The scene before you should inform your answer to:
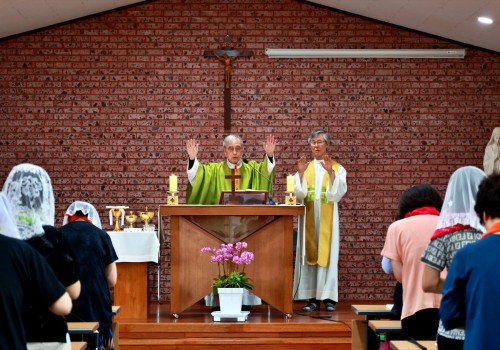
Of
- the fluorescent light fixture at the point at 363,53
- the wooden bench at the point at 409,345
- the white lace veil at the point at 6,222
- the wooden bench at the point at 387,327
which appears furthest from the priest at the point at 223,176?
the white lace veil at the point at 6,222

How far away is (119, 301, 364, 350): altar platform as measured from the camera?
307 inches

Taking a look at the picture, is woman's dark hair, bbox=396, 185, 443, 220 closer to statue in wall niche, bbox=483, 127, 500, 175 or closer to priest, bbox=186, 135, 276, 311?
priest, bbox=186, 135, 276, 311

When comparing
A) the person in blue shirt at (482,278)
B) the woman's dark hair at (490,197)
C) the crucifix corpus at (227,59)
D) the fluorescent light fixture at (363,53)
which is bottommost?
the person in blue shirt at (482,278)

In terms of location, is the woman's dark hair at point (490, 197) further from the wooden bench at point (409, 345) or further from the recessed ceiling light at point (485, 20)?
the recessed ceiling light at point (485, 20)

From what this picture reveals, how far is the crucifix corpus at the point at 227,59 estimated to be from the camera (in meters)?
10.5

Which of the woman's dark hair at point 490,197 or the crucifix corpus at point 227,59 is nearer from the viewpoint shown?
the woman's dark hair at point 490,197

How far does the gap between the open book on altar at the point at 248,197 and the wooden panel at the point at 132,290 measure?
3.28ft

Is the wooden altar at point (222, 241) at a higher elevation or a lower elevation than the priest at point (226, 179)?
lower

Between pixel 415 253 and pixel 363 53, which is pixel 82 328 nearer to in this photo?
pixel 415 253

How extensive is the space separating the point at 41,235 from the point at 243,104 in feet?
23.1

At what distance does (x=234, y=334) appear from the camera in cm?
787

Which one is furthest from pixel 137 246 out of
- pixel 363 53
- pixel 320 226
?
pixel 363 53

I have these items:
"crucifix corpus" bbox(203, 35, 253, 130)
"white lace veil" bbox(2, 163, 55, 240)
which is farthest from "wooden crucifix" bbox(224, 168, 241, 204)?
"white lace veil" bbox(2, 163, 55, 240)

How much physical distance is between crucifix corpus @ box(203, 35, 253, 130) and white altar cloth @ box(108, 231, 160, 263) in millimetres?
2584
